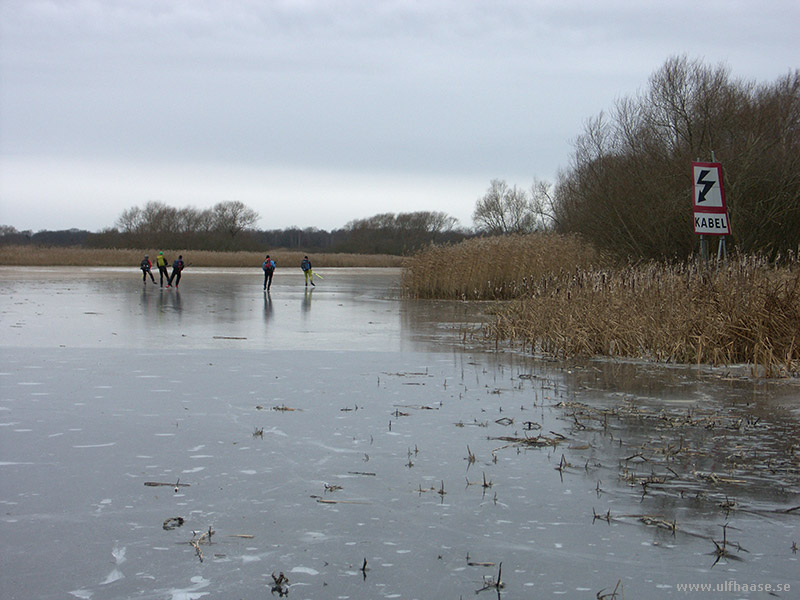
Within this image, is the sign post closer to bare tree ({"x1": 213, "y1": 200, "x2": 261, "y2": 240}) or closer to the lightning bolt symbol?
the lightning bolt symbol

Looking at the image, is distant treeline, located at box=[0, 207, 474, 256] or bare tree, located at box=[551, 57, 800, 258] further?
distant treeline, located at box=[0, 207, 474, 256]

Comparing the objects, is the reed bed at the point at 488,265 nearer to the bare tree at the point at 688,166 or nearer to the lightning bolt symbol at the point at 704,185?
→ the bare tree at the point at 688,166

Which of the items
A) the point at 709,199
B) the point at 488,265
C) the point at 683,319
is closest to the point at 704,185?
the point at 709,199

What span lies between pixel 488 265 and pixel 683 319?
1527 centimetres

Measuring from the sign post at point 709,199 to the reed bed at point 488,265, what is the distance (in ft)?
39.2

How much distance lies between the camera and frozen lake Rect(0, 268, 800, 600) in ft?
12.6

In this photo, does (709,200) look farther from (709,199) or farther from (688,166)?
(688,166)

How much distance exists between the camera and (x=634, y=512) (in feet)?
15.4

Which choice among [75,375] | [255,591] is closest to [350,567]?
[255,591]

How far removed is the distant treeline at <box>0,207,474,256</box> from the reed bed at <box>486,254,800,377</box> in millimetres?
87245

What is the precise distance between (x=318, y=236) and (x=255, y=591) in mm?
155820
